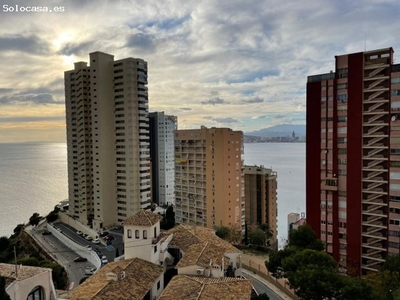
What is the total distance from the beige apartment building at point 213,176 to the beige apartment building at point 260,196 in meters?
9.09

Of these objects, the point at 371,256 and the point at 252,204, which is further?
the point at 252,204

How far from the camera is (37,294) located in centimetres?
1373

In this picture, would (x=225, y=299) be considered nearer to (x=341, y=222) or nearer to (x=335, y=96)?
(x=341, y=222)

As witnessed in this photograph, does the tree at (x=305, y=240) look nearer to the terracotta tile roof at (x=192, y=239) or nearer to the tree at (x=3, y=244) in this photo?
the terracotta tile roof at (x=192, y=239)

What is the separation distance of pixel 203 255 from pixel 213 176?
2740cm

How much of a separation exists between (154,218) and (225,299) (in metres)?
9.93

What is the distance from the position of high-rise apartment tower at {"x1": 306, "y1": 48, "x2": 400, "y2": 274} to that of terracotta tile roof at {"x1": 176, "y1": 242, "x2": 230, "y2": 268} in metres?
12.2

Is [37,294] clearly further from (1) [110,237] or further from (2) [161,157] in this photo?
(2) [161,157]

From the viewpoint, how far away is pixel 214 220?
166ft

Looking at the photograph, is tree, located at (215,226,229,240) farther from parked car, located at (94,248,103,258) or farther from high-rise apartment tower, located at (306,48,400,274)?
parked car, located at (94,248,103,258)

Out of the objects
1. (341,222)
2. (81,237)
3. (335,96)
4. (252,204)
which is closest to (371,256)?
(341,222)

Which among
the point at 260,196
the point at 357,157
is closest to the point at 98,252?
the point at 260,196

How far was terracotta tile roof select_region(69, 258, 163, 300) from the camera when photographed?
18516 millimetres

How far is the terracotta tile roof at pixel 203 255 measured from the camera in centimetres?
2270
